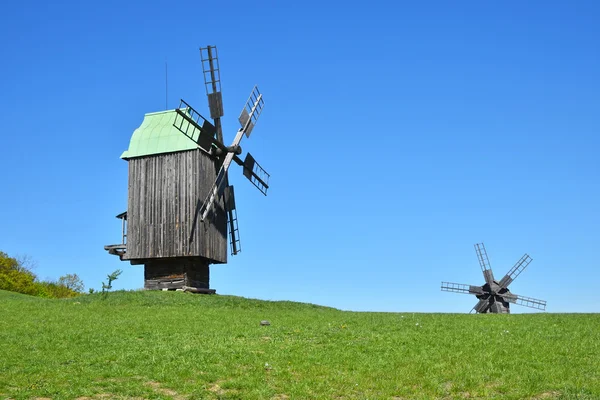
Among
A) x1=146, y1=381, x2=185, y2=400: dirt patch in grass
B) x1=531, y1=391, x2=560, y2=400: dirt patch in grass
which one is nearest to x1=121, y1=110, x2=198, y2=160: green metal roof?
x1=146, y1=381, x2=185, y2=400: dirt patch in grass

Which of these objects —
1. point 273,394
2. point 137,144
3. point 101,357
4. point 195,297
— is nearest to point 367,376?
point 273,394

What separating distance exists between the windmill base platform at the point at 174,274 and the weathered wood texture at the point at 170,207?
2.94 feet

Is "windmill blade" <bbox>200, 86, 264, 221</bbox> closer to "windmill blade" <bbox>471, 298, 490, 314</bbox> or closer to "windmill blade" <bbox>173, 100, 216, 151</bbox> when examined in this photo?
"windmill blade" <bbox>173, 100, 216, 151</bbox>

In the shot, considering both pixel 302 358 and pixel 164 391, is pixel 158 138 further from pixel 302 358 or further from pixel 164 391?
pixel 164 391

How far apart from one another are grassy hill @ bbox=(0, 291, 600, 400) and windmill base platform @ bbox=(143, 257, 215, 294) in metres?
12.8

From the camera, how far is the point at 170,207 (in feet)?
137

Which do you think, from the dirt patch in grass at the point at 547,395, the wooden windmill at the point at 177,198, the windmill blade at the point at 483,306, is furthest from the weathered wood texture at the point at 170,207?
the dirt patch in grass at the point at 547,395

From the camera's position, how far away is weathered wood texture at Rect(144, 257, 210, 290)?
41.9m

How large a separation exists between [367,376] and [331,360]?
1746 millimetres

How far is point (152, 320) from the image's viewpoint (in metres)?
28.2

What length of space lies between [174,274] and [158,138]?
884cm

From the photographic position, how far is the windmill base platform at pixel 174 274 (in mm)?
41844

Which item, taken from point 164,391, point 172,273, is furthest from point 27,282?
point 164,391

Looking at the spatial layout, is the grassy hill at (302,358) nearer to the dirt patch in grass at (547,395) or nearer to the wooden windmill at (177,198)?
the dirt patch in grass at (547,395)
